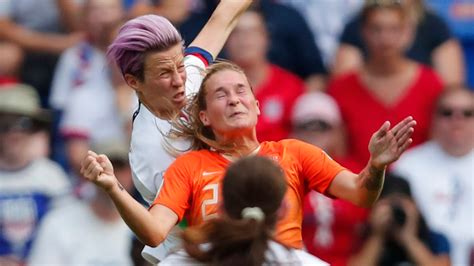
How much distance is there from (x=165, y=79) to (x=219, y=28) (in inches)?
22.6

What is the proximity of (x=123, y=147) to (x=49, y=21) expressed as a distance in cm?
173

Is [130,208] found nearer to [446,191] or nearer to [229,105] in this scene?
[229,105]

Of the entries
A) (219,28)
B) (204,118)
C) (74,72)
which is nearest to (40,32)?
(74,72)

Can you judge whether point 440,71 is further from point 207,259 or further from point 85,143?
point 207,259

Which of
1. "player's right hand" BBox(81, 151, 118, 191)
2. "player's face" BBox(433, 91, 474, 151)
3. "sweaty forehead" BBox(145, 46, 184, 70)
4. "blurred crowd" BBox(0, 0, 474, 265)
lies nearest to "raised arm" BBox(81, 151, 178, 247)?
"player's right hand" BBox(81, 151, 118, 191)

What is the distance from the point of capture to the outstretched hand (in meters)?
4.97

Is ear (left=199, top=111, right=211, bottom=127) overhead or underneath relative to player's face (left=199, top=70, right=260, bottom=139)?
underneath

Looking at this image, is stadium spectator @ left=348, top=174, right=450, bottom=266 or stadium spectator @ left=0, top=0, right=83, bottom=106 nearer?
stadium spectator @ left=348, top=174, right=450, bottom=266

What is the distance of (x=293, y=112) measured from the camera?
8672 mm

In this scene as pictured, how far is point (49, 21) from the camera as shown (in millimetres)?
9773

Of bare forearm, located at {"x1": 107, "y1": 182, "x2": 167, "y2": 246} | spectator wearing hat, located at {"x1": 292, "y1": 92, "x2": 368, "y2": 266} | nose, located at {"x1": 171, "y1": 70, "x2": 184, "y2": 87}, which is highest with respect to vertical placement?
nose, located at {"x1": 171, "y1": 70, "x2": 184, "y2": 87}

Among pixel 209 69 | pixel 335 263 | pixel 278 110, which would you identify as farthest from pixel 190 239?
pixel 278 110

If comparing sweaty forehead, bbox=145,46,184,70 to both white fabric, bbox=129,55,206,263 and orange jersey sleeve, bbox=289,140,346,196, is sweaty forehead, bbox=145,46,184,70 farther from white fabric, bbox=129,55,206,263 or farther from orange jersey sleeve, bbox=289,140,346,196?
orange jersey sleeve, bbox=289,140,346,196

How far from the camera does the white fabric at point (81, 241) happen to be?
8.20 m
